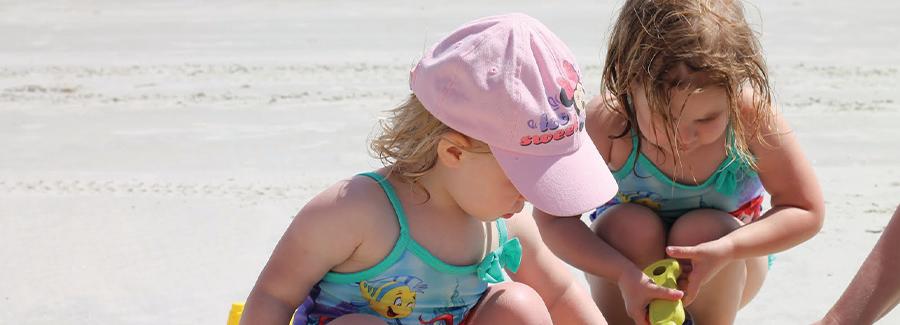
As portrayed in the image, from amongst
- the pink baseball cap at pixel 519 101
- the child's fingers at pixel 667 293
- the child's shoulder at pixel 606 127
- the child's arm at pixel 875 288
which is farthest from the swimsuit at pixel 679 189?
the pink baseball cap at pixel 519 101

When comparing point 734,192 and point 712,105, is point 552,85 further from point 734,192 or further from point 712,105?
point 734,192

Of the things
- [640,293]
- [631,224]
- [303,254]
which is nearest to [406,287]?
[303,254]

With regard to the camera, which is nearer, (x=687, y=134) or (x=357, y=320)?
(x=357, y=320)

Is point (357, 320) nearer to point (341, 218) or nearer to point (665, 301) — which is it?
point (341, 218)

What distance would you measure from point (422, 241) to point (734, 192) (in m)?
0.79

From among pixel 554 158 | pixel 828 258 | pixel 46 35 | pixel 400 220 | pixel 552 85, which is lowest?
pixel 46 35

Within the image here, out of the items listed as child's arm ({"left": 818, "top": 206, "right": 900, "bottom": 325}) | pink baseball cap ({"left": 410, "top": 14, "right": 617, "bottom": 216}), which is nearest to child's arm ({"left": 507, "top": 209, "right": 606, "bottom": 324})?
pink baseball cap ({"left": 410, "top": 14, "right": 617, "bottom": 216})

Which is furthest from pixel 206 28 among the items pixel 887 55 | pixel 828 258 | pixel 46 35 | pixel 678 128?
pixel 678 128

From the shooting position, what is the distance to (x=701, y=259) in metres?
2.36

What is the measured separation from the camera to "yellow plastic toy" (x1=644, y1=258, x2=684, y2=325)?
7.60 ft

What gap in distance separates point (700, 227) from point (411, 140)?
0.71m

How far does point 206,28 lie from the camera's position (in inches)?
263

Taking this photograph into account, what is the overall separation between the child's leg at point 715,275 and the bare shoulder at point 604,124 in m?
0.21

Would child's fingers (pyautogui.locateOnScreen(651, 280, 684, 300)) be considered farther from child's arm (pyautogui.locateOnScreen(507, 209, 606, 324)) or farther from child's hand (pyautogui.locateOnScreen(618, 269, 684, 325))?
child's arm (pyautogui.locateOnScreen(507, 209, 606, 324))
